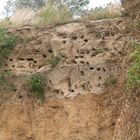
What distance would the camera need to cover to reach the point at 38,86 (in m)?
7.98

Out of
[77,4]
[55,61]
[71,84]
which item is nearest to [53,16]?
[55,61]

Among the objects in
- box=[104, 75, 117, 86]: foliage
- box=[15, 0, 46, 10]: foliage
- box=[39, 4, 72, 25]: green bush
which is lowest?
box=[104, 75, 117, 86]: foliage

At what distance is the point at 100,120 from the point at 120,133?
0.72 meters

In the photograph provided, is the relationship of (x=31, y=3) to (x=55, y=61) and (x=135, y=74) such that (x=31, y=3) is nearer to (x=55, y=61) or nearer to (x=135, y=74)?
(x=55, y=61)

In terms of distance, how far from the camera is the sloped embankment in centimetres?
759

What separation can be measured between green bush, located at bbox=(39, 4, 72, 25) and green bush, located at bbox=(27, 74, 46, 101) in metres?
1.31

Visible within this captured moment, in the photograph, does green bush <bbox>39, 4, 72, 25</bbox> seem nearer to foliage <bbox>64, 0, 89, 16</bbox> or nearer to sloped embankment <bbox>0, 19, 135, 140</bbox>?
sloped embankment <bbox>0, 19, 135, 140</bbox>

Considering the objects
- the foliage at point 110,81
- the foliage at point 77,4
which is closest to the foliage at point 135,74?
the foliage at point 110,81

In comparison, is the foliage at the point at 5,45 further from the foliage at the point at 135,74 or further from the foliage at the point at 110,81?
the foliage at the point at 135,74

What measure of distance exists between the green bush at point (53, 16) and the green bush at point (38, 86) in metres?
1.31

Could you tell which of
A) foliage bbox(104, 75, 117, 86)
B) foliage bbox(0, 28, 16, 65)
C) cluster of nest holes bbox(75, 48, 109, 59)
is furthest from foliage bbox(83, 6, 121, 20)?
foliage bbox(0, 28, 16, 65)

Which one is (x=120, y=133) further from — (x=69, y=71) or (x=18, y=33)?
(x=18, y=33)

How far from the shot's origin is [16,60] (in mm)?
8484

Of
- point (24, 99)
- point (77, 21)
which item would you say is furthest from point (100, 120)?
point (77, 21)
